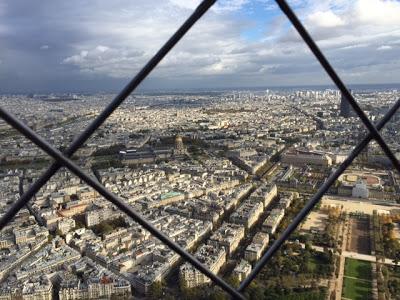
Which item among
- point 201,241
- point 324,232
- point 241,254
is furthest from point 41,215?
point 324,232

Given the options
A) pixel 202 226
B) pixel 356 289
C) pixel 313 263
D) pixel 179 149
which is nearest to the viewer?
pixel 356 289

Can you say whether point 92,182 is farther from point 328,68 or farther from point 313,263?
point 313,263

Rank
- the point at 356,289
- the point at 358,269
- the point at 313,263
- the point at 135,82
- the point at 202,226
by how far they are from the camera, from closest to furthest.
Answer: the point at 135,82
the point at 356,289
the point at 358,269
the point at 313,263
the point at 202,226

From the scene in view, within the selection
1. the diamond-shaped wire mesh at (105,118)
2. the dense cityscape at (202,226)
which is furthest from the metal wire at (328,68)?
the dense cityscape at (202,226)

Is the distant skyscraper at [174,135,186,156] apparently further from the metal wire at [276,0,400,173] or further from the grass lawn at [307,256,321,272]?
the metal wire at [276,0,400,173]

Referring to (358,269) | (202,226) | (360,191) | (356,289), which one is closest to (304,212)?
(356,289)

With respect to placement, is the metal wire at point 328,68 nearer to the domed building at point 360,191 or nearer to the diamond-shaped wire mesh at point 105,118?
the diamond-shaped wire mesh at point 105,118

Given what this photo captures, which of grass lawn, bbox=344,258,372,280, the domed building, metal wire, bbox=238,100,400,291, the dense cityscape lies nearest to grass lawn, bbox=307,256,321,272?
the dense cityscape
